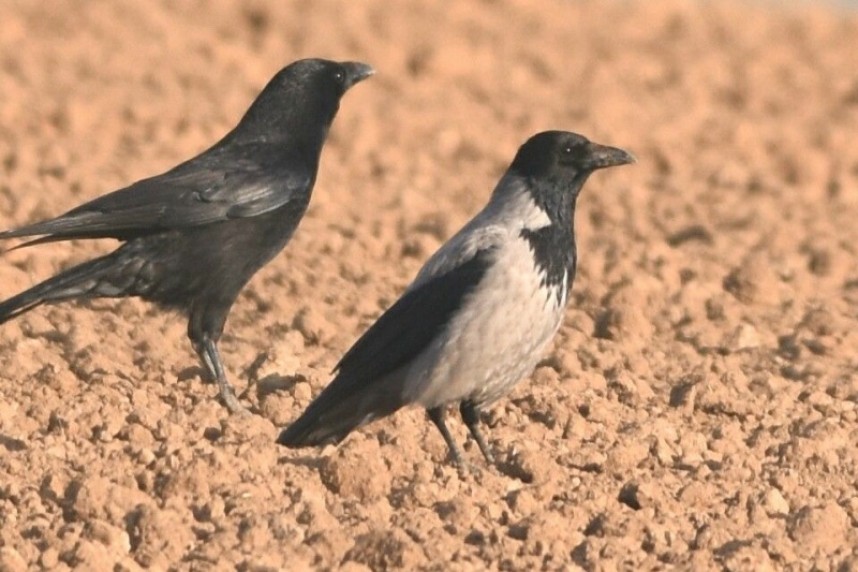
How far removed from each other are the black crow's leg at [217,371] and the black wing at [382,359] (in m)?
0.62

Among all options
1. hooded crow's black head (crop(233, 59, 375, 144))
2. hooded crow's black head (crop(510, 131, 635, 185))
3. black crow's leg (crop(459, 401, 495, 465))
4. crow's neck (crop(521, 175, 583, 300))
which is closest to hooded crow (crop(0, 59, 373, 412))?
hooded crow's black head (crop(233, 59, 375, 144))

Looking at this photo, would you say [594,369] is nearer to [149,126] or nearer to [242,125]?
[242,125]

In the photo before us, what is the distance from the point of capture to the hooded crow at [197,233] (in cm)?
995

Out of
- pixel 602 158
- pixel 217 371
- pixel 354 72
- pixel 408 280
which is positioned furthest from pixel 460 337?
pixel 408 280

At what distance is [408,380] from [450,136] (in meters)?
7.78

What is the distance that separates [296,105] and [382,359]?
2076 millimetres

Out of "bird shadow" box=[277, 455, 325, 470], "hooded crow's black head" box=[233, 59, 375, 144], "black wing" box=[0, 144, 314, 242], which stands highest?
"hooded crow's black head" box=[233, 59, 375, 144]

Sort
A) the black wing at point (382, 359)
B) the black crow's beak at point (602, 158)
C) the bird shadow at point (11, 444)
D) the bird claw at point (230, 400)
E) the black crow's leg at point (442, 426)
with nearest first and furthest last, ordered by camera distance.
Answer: the bird shadow at point (11, 444)
the black wing at point (382, 359)
the black crow's leg at point (442, 426)
the bird claw at point (230, 400)
the black crow's beak at point (602, 158)

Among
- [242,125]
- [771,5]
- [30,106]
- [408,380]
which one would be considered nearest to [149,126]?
[30,106]

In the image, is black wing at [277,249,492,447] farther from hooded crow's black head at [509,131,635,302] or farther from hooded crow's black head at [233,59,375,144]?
hooded crow's black head at [233,59,375,144]

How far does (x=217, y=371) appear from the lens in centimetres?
1006

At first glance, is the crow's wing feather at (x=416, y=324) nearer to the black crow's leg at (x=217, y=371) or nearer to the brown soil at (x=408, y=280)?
the brown soil at (x=408, y=280)

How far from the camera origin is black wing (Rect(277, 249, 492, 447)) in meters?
9.08

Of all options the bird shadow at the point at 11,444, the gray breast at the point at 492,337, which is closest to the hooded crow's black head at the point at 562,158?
the gray breast at the point at 492,337
